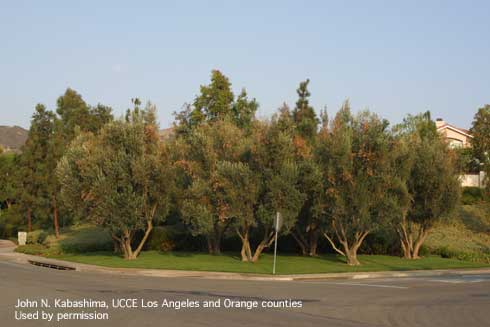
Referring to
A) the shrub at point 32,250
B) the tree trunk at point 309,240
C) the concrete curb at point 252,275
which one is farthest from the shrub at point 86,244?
the tree trunk at point 309,240

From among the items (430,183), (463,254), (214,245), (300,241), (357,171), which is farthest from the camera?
(300,241)

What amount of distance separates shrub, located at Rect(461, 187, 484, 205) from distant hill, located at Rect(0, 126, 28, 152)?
112 metres

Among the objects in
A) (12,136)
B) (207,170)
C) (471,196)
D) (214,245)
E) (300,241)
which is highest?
(12,136)

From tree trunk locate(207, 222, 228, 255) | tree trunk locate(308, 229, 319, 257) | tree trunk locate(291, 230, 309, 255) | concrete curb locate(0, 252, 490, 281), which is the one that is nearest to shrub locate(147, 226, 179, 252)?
tree trunk locate(207, 222, 228, 255)

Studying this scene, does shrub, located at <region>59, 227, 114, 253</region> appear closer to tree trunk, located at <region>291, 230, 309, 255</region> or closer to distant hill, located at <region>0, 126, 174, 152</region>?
tree trunk, located at <region>291, 230, 309, 255</region>

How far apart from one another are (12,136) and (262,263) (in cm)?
13307

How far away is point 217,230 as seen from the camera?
37.1 metres

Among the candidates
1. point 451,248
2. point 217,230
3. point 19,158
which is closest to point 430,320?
point 217,230

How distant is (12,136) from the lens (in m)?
152

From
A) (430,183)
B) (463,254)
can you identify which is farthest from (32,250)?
(463,254)

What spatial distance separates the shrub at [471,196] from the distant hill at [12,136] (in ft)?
367

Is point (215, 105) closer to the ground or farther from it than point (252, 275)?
farther from it

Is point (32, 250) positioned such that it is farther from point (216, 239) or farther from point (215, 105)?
point (215, 105)

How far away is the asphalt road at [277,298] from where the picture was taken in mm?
13125
